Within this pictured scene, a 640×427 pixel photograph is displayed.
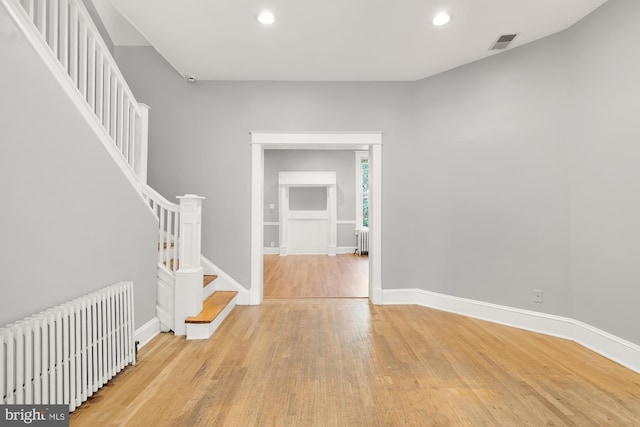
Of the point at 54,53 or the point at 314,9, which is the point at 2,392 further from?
the point at 314,9

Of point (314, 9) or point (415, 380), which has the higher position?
point (314, 9)

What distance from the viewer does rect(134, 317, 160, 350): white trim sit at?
257 cm

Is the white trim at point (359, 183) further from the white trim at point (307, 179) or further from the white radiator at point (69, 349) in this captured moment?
the white radiator at point (69, 349)

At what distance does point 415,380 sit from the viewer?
2.09 m

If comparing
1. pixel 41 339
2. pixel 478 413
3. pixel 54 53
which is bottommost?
pixel 478 413

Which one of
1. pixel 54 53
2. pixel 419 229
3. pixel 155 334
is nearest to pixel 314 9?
pixel 54 53

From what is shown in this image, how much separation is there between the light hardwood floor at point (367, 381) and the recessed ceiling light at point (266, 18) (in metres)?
2.92

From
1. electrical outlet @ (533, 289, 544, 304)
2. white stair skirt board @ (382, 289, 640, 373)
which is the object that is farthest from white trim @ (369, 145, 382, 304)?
electrical outlet @ (533, 289, 544, 304)

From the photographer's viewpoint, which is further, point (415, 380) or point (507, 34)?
point (507, 34)

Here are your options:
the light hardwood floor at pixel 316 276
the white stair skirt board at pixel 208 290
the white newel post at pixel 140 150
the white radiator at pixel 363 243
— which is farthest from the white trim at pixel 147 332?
the white radiator at pixel 363 243

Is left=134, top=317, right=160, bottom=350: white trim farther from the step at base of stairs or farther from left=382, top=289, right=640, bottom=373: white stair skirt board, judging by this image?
left=382, top=289, right=640, bottom=373: white stair skirt board

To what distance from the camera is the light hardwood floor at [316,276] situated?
4418mm

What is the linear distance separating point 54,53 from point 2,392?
1.87 metres

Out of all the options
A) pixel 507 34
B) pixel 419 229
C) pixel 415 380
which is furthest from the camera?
pixel 419 229
